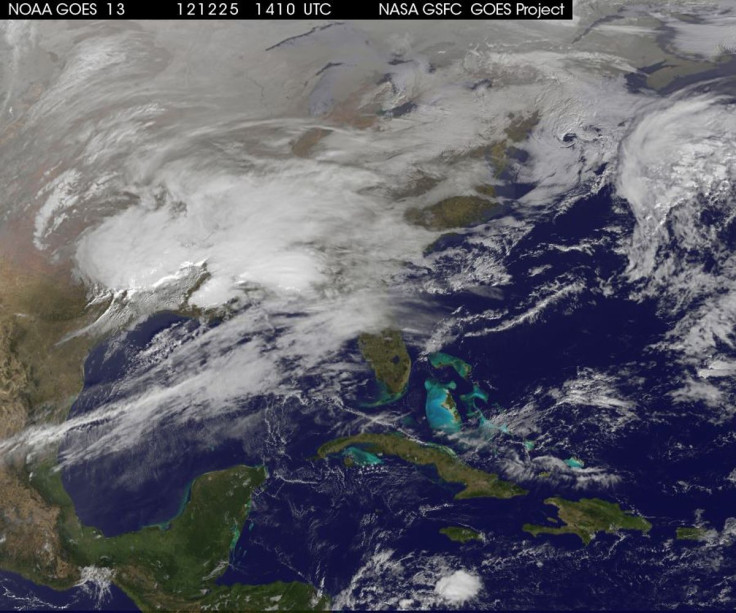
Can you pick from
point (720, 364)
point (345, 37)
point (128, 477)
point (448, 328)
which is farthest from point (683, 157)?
point (128, 477)

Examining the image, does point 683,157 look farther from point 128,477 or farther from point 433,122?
point 128,477

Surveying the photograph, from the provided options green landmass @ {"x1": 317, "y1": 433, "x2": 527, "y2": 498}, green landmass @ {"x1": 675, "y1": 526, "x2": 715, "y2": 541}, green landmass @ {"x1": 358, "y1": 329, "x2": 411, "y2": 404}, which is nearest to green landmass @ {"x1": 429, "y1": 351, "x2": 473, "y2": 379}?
green landmass @ {"x1": 358, "y1": 329, "x2": 411, "y2": 404}

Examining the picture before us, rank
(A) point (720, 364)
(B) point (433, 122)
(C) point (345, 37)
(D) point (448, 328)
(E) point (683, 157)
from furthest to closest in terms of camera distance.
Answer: (C) point (345, 37), (B) point (433, 122), (E) point (683, 157), (D) point (448, 328), (A) point (720, 364)

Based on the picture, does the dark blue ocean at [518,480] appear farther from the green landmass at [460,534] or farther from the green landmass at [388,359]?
the green landmass at [388,359]

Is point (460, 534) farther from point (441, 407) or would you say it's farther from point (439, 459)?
point (441, 407)

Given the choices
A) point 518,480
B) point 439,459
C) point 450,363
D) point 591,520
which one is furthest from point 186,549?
point 591,520

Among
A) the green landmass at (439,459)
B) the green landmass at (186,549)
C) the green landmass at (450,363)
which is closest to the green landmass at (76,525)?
the green landmass at (186,549)
